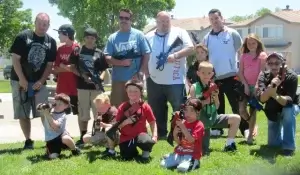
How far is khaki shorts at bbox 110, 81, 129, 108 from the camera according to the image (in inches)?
320

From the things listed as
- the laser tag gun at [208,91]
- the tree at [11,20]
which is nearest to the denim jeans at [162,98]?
the laser tag gun at [208,91]

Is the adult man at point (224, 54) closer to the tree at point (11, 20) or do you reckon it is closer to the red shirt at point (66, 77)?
the red shirt at point (66, 77)

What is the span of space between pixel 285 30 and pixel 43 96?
58.2 metres

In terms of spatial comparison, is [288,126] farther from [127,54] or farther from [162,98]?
[127,54]

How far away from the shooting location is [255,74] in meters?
8.05

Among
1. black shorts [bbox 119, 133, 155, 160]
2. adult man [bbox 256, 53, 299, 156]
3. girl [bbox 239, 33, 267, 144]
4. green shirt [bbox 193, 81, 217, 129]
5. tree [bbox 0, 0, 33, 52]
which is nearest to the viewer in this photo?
black shorts [bbox 119, 133, 155, 160]

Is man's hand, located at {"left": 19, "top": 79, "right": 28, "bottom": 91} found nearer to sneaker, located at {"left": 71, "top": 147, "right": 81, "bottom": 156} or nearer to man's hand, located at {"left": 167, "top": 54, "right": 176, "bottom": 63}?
sneaker, located at {"left": 71, "top": 147, "right": 81, "bottom": 156}

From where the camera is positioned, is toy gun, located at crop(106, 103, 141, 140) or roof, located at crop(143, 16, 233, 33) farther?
roof, located at crop(143, 16, 233, 33)

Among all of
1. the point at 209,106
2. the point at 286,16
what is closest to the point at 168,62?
the point at 209,106

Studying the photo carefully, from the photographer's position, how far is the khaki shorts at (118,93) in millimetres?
8141

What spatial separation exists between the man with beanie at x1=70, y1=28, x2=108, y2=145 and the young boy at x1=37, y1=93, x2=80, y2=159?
0.86 m

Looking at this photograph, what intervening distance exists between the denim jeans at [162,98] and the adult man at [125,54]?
0.63 m

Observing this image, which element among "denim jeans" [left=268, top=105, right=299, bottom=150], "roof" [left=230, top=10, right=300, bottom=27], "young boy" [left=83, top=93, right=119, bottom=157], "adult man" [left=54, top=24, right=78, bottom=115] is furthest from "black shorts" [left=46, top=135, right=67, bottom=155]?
"roof" [left=230, top=10, right=300, bottom=27]

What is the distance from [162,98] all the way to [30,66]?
2.27 metres
